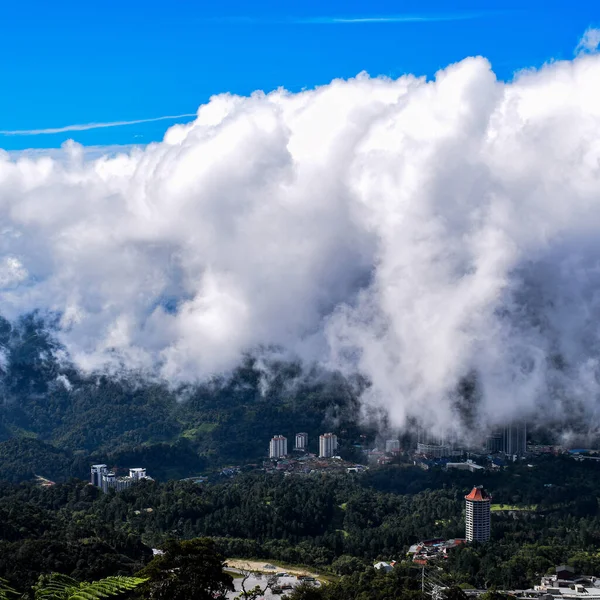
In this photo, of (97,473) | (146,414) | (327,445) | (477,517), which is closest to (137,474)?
(97,473)

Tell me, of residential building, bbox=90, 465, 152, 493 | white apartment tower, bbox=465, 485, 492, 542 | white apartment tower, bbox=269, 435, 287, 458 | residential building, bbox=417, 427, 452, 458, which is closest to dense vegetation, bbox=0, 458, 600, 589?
white apartment tower, bbox=465, 485, 492, 542

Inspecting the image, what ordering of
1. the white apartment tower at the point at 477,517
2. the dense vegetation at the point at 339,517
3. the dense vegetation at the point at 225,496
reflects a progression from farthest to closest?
the white apartment tower at the point at 477,517 → the dense vegetation at the point at 339,517 → the dense vegetation at the point at 225,496

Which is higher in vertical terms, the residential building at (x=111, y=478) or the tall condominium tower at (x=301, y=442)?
the tall condominium tower at (x=301, y=442)

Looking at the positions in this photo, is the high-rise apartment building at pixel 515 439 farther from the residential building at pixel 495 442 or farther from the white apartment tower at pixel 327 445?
the white apartment tower at pixel 327 445

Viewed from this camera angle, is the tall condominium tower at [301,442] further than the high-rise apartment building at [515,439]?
Yes

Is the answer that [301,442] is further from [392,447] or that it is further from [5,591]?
[5,591]

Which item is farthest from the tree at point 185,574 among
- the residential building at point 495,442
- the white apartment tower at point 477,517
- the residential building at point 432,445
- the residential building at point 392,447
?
the residential building at point 392,447

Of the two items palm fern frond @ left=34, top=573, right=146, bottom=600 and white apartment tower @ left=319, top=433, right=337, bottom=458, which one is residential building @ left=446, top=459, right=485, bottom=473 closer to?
white apartment tower @ left=319, top=433, right=337, bottom=458
